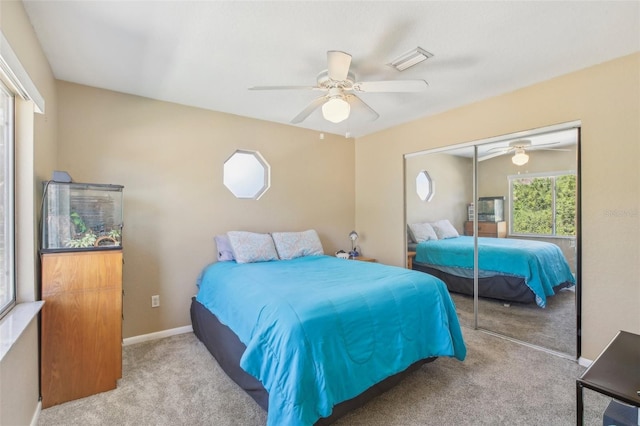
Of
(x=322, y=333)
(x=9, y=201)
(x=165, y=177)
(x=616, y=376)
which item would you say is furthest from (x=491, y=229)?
(x=9, y=201)

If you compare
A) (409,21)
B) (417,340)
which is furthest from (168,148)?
(417,340)

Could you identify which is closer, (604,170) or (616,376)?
(616,376)

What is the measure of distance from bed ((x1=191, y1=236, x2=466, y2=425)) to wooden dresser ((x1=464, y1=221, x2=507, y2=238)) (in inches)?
49.0

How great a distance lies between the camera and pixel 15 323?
156 centimetres

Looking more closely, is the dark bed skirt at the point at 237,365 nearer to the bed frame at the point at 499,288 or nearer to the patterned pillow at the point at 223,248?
the patterned pillow at the point at 223,248

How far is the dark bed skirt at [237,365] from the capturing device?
1799 mm

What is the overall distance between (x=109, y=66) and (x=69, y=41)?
35cm

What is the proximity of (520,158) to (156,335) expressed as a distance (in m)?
4.09

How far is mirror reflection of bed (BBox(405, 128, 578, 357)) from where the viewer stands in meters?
2.67

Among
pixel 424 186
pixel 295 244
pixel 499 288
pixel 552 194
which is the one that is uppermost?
pixel 424 186

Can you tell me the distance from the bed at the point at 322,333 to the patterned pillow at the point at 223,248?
1.76 ft

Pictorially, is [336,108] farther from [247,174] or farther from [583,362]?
[583,362]

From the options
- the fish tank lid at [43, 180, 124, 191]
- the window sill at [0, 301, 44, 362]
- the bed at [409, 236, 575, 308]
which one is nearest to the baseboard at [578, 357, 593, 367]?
the bed at [409, 236, 575, 308]

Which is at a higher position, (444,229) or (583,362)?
(444,229)
